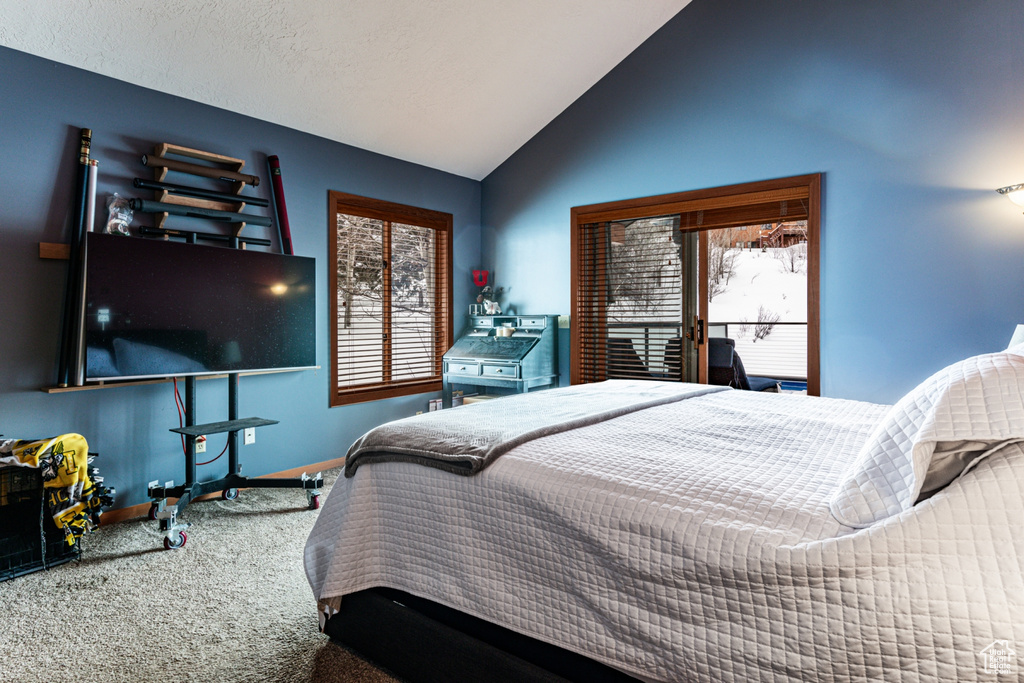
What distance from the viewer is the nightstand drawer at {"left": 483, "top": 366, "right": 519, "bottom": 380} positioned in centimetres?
429

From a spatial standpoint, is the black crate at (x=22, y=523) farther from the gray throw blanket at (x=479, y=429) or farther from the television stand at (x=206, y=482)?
the gray throw blanket at (x=479, y=429)

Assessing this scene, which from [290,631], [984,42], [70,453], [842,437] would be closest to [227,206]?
[70,453]

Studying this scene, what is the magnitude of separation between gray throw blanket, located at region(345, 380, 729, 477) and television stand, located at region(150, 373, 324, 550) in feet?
4.89

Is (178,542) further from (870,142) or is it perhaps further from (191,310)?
(870,142)

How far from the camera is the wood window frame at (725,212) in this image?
140 inches

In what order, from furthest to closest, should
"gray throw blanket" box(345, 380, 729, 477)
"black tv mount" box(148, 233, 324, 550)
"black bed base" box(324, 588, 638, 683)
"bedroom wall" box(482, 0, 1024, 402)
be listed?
"bedroom wall" box(482, 0, 1024, 402) < "black tv mount" box(148, 233, 324, 550) < "gray throw blanket" box(345, 380, 729, 477) < "black bed base" box(324, 588, 638, 683)

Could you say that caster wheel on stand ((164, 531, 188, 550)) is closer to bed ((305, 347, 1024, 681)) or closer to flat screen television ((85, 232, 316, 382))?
flat screen television ((85, 232, 316, 382))

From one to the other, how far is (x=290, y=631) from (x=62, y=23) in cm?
289

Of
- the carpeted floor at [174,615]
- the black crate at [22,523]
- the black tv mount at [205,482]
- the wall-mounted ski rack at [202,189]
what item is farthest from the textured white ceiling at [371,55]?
the carpeted floor at [174,615]

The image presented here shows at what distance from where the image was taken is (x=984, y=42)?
3.00 metres

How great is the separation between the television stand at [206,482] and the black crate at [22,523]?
1.47ft

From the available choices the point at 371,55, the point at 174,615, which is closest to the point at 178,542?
the point at 174,615

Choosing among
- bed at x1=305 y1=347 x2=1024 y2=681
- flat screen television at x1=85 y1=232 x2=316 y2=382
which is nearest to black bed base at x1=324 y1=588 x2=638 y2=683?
bed at x1=305 y1=347 x2=1024 y2=681

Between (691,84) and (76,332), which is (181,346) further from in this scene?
(691,84)
